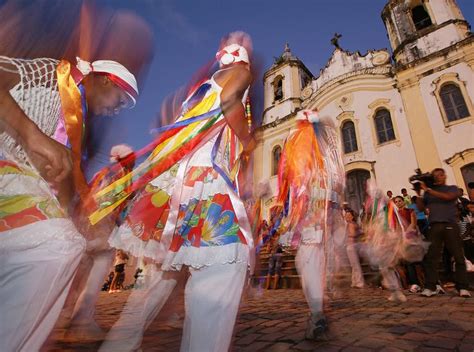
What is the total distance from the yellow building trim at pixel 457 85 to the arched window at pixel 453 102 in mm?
120

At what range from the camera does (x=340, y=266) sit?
7840mm

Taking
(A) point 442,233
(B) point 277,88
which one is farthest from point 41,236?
(B) point 277,88

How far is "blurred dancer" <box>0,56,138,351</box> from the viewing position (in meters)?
0.92

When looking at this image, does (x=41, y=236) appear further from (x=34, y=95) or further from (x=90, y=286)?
(x=90, y=286)

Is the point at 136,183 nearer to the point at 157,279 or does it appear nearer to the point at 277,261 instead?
the point at 157,279

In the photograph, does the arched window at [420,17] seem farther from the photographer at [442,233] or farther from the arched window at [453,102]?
the photographer at [442,233]

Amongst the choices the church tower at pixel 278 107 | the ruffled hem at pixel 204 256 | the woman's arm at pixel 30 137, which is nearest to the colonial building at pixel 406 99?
the church tower at pixel 278 107

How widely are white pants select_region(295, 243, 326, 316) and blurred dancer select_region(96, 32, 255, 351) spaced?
1.60 meters

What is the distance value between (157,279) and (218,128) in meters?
1.02

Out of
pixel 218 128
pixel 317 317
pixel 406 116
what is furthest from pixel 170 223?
pixel 406 116

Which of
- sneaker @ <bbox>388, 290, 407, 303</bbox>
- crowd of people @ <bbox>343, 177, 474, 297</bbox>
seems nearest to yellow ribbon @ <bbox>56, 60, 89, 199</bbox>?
sneaker @ <bbox>388, 290, 407, 303</bbox>

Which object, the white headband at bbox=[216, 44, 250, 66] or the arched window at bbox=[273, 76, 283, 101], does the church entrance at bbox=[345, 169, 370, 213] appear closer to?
the arched window at bbox=[273, 76, 283, 101]

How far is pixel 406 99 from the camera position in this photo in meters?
14.5

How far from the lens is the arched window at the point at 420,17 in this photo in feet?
52.1
